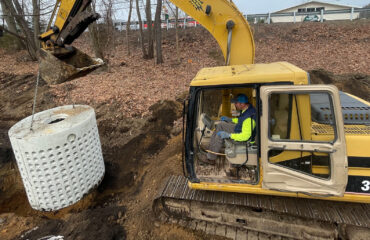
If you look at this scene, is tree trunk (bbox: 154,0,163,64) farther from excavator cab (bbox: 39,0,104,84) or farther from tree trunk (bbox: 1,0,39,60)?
excavator cab (bbox: 39,0,104,84)

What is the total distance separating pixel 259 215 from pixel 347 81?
813 cm

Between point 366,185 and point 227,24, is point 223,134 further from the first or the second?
point 227,24

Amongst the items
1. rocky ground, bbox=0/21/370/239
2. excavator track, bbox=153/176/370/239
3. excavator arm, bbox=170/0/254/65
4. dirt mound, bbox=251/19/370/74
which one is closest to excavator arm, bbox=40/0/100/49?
excavator arm, bbox=170/0/254/65

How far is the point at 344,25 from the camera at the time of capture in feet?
47.9

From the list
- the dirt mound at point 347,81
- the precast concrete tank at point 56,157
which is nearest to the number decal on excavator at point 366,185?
the precast concrete tank at point 56,157

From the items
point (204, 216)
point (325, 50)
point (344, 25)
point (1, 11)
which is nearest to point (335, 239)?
point (204, 216)

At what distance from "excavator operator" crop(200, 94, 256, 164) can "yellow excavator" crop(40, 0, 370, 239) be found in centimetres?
12

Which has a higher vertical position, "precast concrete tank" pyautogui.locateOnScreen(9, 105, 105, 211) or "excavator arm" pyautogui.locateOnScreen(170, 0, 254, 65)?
"excavator arm" pyautogui.locateOnScreen(170, 0, 254, 65)

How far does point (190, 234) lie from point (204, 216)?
1.15 feet

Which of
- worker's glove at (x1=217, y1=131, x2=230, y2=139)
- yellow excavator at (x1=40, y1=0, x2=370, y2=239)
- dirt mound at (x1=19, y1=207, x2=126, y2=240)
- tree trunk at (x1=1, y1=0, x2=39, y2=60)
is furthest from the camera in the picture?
tree trunk at (x1=1, y1=0, x2=39, y2=60)

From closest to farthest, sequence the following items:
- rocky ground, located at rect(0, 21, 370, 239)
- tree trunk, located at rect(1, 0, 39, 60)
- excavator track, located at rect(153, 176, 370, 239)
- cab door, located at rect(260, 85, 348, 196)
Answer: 1. cab door, located at rect(260, 85, 348, 196)
2. excavator track, located at rect(153, 176, 370, 239)
3. rocky ground, located at rect(0, 21, 370, 239)
4. tree trunk, located at rect(1, 0, 39, 60)

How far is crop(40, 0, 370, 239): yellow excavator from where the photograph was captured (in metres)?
2.67

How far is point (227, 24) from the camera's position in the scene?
12.7 feet

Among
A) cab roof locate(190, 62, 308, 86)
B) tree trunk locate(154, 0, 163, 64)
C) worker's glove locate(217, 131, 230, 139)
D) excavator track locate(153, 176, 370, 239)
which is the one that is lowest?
excavator track locate(153, 176, 370, 239)
